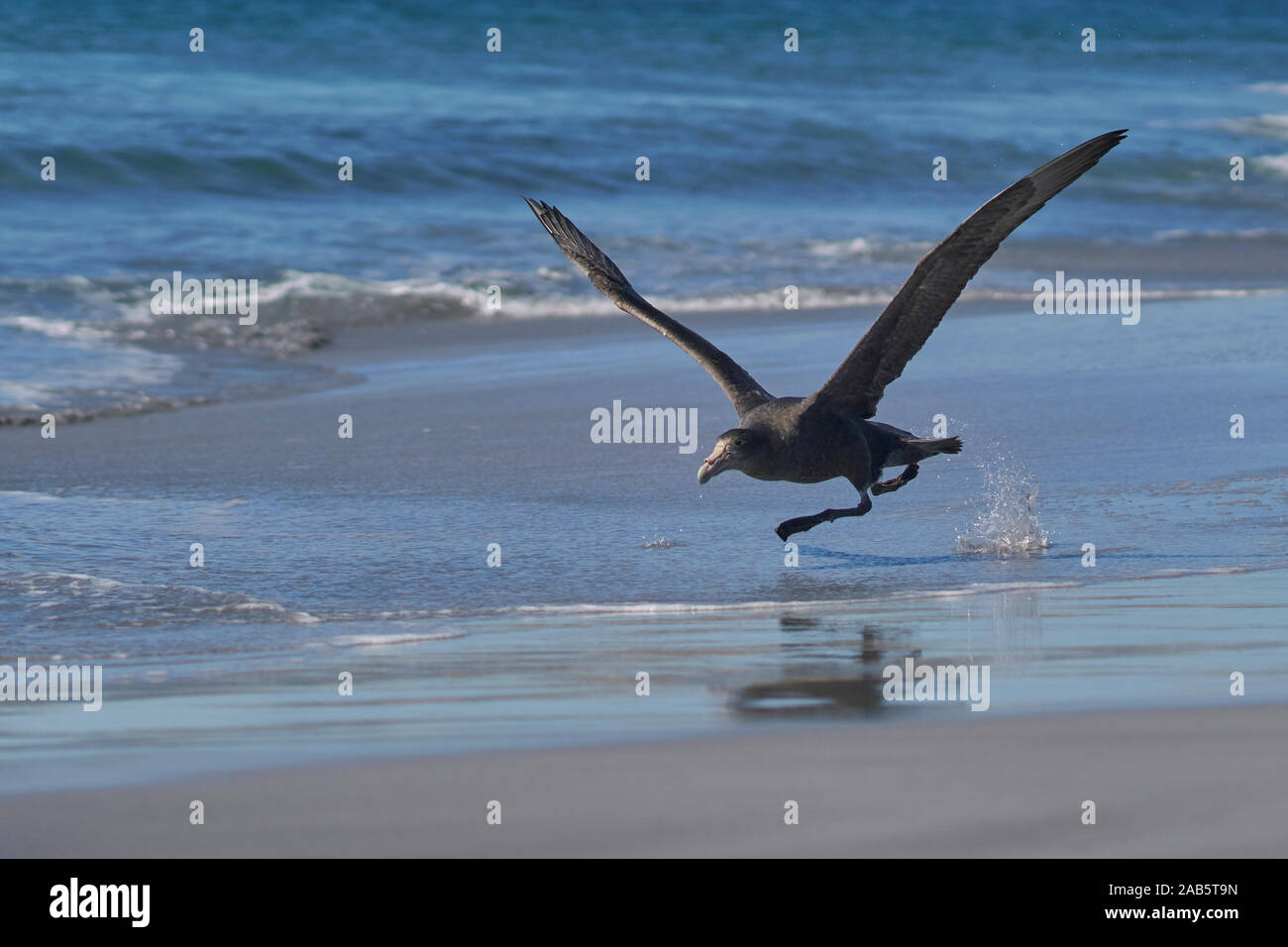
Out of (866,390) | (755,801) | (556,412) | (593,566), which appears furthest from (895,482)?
(755,801)

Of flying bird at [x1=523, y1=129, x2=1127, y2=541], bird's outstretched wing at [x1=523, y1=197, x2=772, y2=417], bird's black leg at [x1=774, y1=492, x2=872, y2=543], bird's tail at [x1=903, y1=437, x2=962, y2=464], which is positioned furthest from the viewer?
bird's outstretched wing at [x1=523, y1=197, x2=772, y2=417]

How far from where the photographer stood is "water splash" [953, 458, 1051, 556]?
23.6 feet

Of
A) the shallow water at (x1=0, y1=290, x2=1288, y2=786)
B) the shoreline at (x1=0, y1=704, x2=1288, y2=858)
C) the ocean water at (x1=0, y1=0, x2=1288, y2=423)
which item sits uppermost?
the ocean water at (x1=0, y1=0, x2=1288, y2=423)

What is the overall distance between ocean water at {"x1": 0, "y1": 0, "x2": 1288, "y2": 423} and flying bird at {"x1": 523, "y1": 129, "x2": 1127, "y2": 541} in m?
5.20

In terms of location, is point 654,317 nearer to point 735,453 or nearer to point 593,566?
point 735,453

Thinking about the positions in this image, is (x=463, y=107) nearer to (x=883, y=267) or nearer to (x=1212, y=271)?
(x=883, y=267)

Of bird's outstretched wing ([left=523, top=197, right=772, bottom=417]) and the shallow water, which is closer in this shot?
the shallow water

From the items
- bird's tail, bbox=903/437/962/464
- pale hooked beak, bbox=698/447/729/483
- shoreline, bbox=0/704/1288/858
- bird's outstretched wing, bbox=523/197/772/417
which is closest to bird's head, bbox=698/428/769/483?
pale hooked beak, bbox=698/447/729/483

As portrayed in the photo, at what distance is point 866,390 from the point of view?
7648mm

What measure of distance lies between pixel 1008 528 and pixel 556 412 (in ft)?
13.2

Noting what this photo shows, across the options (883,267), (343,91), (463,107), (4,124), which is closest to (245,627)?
(883,267)

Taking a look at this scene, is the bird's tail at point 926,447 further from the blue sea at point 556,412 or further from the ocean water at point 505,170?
the ocean water at point 505,170

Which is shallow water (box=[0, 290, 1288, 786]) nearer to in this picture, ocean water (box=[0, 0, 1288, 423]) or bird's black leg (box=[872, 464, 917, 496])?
bird's black leg (box=[872, 464, 917, 496])

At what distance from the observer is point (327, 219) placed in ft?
63.6
